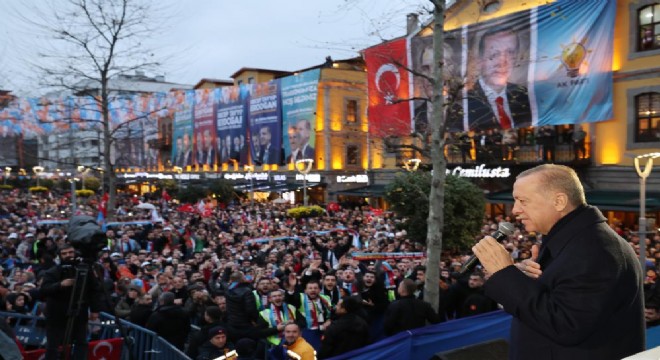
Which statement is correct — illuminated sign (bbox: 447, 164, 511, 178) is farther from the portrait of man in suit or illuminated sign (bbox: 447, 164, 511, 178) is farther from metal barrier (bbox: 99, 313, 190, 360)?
the portrait of man in suit

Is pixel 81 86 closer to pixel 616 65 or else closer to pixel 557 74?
pixel 557 74

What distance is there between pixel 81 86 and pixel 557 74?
1955 cm

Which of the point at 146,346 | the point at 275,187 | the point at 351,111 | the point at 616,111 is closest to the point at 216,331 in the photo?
the point at 146,346

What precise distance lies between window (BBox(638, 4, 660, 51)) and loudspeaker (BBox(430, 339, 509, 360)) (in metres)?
19.8

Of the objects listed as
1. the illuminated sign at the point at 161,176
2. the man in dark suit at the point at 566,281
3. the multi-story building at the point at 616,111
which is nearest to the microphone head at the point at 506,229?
the man in dark suit at the point at 566,281

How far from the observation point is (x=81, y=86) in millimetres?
20297

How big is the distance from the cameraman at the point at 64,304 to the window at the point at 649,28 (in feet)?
75.0

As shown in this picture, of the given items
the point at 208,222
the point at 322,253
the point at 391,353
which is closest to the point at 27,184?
the point at 208,222

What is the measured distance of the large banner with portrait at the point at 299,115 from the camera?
42356mm

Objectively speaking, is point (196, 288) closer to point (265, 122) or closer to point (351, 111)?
point (351, 111)

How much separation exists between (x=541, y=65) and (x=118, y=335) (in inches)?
861

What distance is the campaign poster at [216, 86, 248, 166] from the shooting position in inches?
1922

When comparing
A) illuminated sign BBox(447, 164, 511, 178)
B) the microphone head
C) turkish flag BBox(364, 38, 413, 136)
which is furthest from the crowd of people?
turkish flag BBox(364, 38, 413, 136)

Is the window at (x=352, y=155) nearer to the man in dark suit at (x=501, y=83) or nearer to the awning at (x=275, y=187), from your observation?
the awning at (x=275, y=187)
